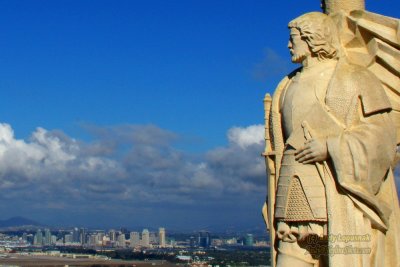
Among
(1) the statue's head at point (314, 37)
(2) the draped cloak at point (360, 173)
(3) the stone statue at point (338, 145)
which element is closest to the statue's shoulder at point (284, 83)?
(3) the stone statue at point (338, 145)

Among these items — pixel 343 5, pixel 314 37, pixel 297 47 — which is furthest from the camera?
pixel 343 5

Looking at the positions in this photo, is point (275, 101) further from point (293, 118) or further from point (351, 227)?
point (351, 227)

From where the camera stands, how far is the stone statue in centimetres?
884

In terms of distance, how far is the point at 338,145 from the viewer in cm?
886

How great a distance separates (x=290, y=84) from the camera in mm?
9609

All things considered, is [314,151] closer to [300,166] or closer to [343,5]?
[300,166]

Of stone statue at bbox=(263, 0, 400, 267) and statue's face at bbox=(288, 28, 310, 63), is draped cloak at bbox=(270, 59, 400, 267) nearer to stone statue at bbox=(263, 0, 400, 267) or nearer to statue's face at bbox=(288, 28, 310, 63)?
stone statue at bbox=(263, 0, 400, 267)

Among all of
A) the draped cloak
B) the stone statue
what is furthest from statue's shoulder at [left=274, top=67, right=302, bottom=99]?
the draped cloak

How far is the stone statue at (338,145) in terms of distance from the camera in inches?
348

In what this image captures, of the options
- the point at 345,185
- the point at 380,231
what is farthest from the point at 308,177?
the point at 380,231

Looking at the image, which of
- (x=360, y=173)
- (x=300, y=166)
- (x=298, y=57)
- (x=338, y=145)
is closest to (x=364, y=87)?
(x=338, y=145)

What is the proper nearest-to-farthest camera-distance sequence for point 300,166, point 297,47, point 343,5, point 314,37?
1. point 300,166
2. point 314,37
3. point 297,47
4. point 343,5

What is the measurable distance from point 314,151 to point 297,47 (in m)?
1.44

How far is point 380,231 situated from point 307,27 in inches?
108
